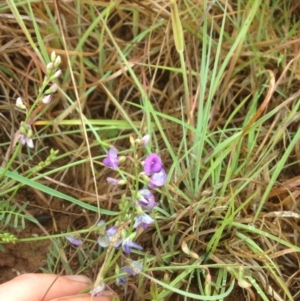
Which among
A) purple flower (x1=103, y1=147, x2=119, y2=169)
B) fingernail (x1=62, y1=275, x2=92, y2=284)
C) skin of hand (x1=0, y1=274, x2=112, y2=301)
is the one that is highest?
purple flower (x1=103, y1=147, x2=119, y2=169)

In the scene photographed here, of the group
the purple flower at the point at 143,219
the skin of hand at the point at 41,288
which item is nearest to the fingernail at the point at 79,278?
the skin of hand at the point at 41,288

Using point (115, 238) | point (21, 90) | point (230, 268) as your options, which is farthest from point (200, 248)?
point (21, 90)

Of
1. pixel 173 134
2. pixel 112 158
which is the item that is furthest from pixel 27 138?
pixel 173 134

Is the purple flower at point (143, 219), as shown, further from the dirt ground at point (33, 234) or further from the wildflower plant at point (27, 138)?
the dirt ground at point (33, 234)

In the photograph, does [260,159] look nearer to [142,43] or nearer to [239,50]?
[239,50]

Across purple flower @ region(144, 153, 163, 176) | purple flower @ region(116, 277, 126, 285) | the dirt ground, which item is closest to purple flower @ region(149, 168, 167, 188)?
purple flower @ region(144, 153, 163, 176)

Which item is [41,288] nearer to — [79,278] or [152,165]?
[79,278]

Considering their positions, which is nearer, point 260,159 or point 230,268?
point 230,268

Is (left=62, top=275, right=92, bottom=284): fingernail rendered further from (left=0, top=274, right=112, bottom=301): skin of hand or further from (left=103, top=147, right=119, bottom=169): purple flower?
(left=103, top=147, right=119, bottom=169): purple flower
